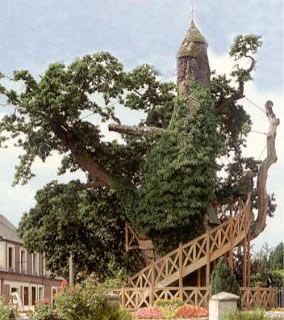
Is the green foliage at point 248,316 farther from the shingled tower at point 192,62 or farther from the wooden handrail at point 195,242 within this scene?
the shingled tower at point 192,62

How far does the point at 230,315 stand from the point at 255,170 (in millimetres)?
22018

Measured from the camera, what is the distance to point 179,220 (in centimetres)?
3275

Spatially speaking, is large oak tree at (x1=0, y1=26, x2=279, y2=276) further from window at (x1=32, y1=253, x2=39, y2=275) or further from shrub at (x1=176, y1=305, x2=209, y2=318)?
window at (x1=32, y1=253, x2=39, y2=275)

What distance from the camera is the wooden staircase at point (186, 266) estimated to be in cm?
3219

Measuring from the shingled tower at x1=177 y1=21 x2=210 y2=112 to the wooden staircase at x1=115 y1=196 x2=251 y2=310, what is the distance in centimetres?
678

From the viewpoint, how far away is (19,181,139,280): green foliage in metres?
36.8

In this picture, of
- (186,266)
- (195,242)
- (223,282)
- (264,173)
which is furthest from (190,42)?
(223,282)

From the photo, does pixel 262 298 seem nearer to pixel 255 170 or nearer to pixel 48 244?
pixel 255 170

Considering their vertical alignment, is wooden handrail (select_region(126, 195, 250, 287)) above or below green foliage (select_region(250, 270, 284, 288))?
above

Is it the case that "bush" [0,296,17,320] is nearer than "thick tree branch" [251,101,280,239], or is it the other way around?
"bush" [0,296,17,320]

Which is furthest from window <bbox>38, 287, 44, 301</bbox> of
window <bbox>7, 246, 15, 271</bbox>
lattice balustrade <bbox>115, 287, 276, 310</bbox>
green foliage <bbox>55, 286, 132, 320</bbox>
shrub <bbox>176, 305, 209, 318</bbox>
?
green foliage <bbox>55, 286, 132, 320</bbox>

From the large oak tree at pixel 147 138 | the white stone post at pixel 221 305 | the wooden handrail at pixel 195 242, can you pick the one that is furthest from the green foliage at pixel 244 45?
the white stone post at pixel 221 305

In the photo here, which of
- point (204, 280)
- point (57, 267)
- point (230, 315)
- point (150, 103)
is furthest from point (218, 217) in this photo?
point (230, 315)

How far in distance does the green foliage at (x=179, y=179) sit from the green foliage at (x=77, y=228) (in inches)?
163
